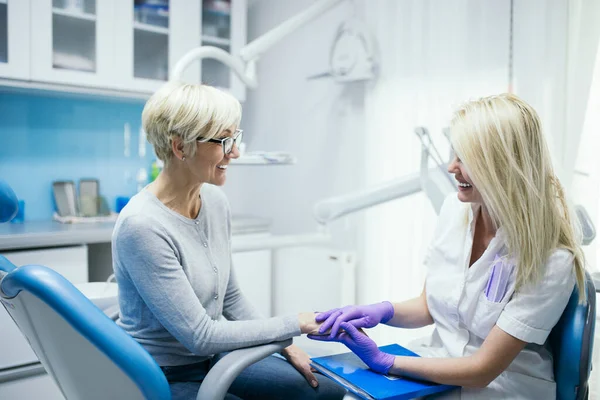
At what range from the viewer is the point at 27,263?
2.00 m

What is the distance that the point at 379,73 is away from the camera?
2.36 metres

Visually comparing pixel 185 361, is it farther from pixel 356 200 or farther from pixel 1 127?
pixel 1 127

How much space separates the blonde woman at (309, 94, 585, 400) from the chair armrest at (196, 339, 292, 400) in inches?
6.6

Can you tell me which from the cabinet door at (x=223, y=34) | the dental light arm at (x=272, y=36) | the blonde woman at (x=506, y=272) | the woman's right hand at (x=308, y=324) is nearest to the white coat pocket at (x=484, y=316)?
the blonde woman at (x=506, y=272)

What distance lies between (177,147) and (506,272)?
0.78m

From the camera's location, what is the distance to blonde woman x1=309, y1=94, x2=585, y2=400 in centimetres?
104

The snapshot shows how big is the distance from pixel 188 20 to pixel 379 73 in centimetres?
103

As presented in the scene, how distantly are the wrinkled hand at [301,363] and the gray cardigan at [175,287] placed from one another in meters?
0.17

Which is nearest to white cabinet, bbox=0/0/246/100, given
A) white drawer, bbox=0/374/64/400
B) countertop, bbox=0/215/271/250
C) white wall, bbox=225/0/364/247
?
white wall, bbox=225/0/364/247

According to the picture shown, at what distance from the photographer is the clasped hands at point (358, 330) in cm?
111

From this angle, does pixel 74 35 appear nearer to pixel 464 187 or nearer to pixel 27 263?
pixel 27 263

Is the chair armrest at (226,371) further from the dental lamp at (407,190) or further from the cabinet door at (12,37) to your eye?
the cabinet door at (12,37)

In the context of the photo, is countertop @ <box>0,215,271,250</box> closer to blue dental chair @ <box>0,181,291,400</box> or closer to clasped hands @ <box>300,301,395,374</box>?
blue dental chair @ <box>0,181,291,400</box>

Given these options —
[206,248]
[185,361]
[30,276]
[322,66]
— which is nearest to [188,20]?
[322,66]
